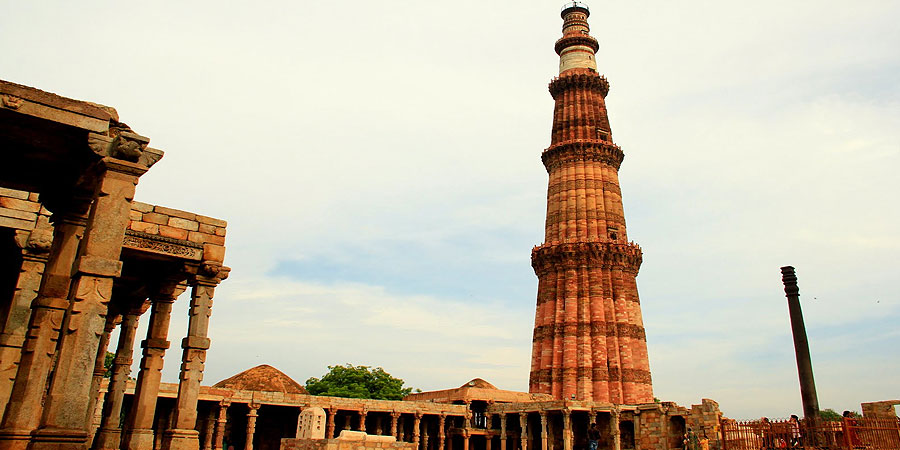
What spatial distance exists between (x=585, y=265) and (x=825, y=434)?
20536 millimetres

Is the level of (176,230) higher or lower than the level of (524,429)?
higher

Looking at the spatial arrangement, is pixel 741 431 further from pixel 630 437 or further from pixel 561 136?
pixel 561 136

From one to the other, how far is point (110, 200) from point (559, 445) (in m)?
29.6

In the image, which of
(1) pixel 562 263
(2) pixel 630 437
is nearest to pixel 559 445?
(2) pixel 630 437

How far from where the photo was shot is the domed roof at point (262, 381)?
3328 cm

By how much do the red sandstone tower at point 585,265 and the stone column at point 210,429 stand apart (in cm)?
1858

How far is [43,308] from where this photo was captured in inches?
288

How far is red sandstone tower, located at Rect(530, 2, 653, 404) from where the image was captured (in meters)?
34.6

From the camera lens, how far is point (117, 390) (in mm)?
12156

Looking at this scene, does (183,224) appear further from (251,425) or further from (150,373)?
(251,425)

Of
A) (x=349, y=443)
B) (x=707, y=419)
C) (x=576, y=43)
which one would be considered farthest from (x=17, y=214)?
(x=576, y=43)

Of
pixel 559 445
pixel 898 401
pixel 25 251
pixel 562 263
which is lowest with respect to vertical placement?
pixel 559 445

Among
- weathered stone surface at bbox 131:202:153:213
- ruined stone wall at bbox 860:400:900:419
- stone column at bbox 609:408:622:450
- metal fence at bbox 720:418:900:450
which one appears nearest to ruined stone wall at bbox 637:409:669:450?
stone column at bbox 609:408:622:450

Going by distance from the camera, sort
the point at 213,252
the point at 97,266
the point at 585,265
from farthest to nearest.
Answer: the point at 585,265 < the point at 213,252 < the point at 97,266
